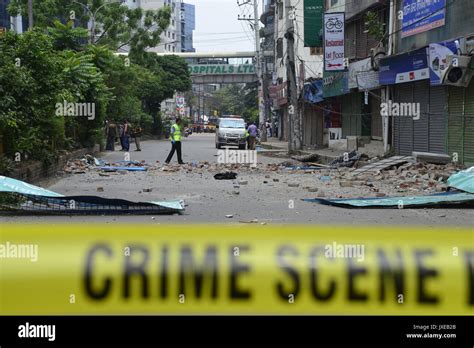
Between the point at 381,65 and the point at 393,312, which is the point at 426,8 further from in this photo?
the point at 393,312

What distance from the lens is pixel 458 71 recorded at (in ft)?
49.1

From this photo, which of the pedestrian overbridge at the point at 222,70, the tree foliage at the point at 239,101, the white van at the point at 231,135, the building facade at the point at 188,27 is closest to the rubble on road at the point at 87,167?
the white van at the point at 231,135

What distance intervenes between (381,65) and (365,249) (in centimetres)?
1915

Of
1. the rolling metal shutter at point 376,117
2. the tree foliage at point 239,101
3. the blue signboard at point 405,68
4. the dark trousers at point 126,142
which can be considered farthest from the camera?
the tree foliage at point 239,101

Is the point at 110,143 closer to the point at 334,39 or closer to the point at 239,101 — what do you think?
the point at 334,39

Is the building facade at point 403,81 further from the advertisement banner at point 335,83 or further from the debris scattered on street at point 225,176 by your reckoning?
the debris scattered on street at point 225,176

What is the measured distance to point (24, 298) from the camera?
216 centimetres

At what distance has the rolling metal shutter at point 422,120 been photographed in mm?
18156

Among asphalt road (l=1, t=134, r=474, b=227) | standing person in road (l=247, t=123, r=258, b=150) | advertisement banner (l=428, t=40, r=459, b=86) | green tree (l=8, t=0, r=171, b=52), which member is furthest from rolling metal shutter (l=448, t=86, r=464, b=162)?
green tree (l=8, t=0, r=171, b=52)

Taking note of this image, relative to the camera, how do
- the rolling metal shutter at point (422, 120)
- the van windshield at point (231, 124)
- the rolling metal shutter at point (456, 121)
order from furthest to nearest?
the van windshield at point (231, 124)
the rolling metal shutter at point (422, 120)
the rolling metal shutter at point (456, 121)

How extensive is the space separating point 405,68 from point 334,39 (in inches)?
206

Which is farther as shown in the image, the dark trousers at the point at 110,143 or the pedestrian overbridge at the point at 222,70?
the pedestrian overbridge at the point at 222,70

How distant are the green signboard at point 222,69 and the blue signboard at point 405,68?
1986 inches

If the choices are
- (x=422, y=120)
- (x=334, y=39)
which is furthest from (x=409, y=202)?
(x=334, y=39)
